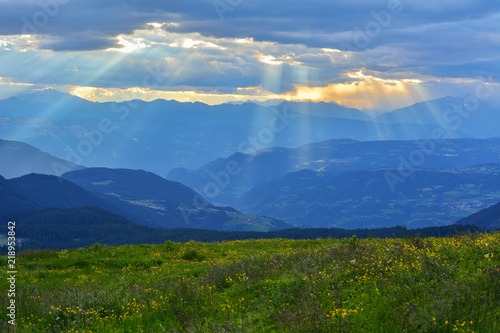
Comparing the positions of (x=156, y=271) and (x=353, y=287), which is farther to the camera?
(x=156, y=271)

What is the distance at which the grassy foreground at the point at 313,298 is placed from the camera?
336 inches

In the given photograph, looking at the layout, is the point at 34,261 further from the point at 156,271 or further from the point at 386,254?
the point at 386,254

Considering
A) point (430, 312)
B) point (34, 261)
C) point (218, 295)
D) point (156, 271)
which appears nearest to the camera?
point (430, 312)

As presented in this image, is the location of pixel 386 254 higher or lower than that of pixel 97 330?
higher

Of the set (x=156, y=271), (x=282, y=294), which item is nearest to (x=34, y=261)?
(x=156, y=271)

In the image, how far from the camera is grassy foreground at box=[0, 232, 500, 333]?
854cm

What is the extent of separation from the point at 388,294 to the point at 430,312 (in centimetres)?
131

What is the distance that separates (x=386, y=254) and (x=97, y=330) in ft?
28.7

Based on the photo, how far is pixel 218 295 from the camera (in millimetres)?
11750

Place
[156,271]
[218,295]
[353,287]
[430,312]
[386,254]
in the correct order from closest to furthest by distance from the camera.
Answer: [430,312] → [353,287] → [218,295] → [386,254] → [156,271]

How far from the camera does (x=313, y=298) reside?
395 inches

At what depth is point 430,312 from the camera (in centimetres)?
849

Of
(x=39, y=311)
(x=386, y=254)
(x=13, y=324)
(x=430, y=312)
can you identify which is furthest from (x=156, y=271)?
(x=430, y=312)

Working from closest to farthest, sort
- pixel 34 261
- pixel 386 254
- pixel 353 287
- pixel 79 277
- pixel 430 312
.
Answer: pixel 430 312 → pixel 353 287 → pixel 386 254 → pixel 79 277 → pixel 34 261
